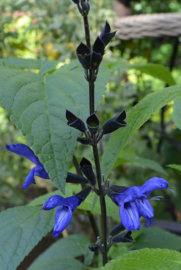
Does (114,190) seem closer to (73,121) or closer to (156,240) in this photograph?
(73,121)

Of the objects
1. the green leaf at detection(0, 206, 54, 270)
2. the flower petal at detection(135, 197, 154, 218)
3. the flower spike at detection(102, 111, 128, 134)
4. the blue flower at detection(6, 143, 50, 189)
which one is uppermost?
the flower spike at detection(102, 111, 128, 134)


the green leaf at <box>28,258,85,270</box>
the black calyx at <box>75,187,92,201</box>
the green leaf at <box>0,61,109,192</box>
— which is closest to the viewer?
the green leaf at <box>0,61,109,192</box>

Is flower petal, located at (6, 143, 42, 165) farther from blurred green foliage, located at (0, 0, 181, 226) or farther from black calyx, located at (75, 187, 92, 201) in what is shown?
blurred green foliage, located at (0, 0, 181, 226)

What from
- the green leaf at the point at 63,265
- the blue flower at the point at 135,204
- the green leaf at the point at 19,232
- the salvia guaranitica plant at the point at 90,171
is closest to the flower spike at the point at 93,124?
the salvia guaranitica plant at the point at 90,171

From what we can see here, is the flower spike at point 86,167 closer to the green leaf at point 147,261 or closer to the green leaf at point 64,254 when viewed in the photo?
the green leaf at point 147,261

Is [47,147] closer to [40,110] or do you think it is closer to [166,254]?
[40,110]

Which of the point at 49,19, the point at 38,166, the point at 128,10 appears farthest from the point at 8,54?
the point at 38,166

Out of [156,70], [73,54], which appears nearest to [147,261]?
[156,70]

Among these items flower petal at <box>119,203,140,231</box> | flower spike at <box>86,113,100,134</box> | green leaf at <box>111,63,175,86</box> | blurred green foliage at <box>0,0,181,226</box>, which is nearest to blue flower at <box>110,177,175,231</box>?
flower petal at <box>119,203,140,231</box>
